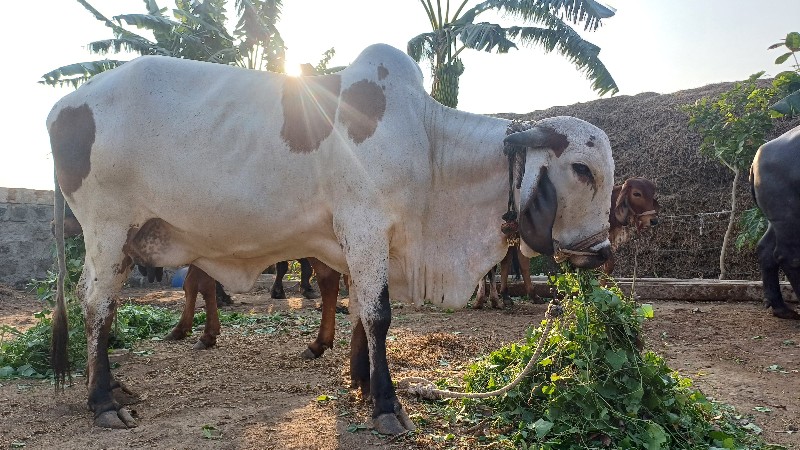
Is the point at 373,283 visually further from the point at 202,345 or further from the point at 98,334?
the point at 202,345

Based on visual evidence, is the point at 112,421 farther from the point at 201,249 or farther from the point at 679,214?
the point at 679,214

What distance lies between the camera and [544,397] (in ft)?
11.6

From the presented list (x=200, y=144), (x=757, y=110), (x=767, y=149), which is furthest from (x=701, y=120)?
(x=200, y=144)

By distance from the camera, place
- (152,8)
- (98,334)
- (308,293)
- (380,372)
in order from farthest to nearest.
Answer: (152,8), (308,293), (98,334), (380,372)

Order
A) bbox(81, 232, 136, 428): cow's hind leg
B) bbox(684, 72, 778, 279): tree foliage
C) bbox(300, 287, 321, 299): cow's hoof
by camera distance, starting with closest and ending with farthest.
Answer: bbox(81, 232, 136, 428): cow's hind leg → bbox(684, 72, 778, 279): tree foliage → bbox(300, 287, 321, 299): cow's hoof

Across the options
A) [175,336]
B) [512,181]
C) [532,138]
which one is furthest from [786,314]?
[175,336]

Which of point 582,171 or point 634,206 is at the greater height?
point 634,206

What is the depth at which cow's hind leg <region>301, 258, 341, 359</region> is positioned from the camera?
5.30 m

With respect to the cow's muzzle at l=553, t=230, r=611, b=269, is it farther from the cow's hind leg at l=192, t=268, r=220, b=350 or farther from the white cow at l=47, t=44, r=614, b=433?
the cow's hind leg at l=192, t=268, r=220, b=350

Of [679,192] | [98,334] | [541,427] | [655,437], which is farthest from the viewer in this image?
[679,192]

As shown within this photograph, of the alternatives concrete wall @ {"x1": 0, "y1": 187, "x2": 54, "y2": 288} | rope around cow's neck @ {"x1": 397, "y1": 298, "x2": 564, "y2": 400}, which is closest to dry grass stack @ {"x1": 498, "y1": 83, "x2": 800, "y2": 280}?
rope around cow's neck @ {"x1": 397, "y1": 298, "x2": 564, "y2": 400}

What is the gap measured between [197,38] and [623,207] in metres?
10.3

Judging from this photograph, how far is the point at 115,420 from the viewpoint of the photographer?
3.58m

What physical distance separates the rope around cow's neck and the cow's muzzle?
1.00 ft
